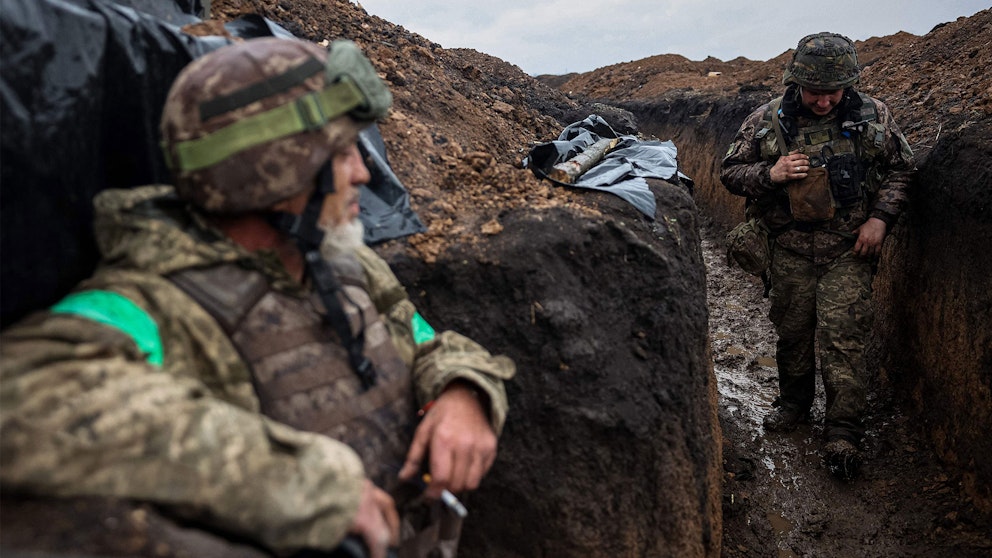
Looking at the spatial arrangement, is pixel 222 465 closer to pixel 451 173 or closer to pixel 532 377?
pixel 532 377

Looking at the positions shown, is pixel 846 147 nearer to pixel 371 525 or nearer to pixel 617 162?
pixel 617 162

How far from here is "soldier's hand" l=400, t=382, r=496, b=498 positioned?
1.75 meters

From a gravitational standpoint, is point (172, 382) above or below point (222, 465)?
above

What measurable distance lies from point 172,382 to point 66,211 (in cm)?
74

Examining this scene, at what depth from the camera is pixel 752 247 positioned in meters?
5.09

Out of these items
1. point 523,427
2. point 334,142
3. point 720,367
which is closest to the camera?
point 334,142

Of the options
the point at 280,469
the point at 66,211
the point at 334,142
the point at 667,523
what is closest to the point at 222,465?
the point at 280,469

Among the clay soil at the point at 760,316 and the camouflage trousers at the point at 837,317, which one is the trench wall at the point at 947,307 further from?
the camouflage trousers at the point at 837,317

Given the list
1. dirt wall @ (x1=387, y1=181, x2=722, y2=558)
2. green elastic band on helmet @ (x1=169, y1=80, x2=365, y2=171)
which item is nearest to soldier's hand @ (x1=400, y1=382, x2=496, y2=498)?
green elastic band on helmet @ (x1=169, y1=80, x2=365, y2=171)

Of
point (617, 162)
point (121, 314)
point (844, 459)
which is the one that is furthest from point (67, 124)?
point (844, 459)

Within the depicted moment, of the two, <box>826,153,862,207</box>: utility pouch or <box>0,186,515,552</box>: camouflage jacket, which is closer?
<box>0,186,515,552</box>: camouflage jacket

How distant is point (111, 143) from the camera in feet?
6.47

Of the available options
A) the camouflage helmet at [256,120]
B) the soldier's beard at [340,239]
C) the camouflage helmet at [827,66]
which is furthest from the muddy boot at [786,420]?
the camouflage helmet at [256,120]

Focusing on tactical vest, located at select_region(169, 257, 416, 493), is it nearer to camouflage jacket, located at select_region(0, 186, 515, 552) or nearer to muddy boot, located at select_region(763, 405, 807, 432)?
camouflage jacket, located at select_region(0, 186, 515, 552)
